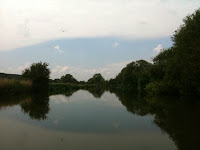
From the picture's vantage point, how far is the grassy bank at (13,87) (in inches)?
1018

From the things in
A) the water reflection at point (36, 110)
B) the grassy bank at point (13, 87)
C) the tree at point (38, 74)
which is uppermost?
the tree at point (38, 74)

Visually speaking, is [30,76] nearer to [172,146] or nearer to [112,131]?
[112,131]

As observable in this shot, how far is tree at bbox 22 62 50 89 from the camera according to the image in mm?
41256

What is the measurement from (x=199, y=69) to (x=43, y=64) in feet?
106

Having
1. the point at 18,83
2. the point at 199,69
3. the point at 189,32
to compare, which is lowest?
the point at 18,83

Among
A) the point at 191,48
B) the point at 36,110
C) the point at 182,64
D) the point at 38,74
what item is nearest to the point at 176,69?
the point at 182,64

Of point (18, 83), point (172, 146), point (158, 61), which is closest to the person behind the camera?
point (172, 146)

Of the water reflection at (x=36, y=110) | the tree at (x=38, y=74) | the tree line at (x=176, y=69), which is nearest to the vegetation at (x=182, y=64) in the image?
the tree line at (x=176, y=69)

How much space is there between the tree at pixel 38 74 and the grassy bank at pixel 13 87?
17.0 ft

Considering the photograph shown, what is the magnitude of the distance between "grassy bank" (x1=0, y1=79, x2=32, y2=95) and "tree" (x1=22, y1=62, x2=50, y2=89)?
5.18m

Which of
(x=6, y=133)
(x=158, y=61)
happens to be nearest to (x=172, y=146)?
(x=6, y=133)

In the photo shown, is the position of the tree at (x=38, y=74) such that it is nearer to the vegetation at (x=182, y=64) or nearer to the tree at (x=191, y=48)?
the vegetation at (x=182, y=64)

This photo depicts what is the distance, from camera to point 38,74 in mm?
41906

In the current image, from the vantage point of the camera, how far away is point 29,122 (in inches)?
413
